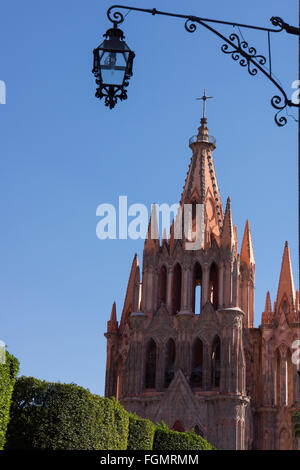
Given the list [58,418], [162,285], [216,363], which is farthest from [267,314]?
[58,418]

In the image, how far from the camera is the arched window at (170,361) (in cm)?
5891

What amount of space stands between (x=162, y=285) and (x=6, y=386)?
32179 millimetres

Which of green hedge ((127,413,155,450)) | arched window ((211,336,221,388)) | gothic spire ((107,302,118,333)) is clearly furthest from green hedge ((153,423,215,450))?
gothic spire ((107,302,118,333))

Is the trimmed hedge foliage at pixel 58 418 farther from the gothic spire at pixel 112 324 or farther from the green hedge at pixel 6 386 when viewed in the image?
the gothic spire at pixel 112 324

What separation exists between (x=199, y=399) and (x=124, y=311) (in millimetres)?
12755

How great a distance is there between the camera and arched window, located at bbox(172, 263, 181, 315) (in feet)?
199

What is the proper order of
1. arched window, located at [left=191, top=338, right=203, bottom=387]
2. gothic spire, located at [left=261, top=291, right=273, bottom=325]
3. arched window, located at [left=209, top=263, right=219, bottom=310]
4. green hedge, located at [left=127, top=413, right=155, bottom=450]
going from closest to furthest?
green hedge, located at [left=127, top=413, right=155, bottom=450] → arched window, located at [left=191, top=338, right=203, bottom=387] → arched window, located at [left=209, top=263, right=219, bottom=310] → gothic spire, located at [left=261, top=291, right=273, bottom=325]

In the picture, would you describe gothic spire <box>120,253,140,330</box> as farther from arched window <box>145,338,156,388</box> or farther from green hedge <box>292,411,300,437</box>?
green hedge <box>292,411,300,437</box>

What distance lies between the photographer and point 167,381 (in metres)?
58.8

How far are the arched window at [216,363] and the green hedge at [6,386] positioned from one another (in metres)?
28.6

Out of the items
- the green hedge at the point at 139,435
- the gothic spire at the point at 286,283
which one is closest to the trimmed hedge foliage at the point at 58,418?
the green hedge at the point at 139,435

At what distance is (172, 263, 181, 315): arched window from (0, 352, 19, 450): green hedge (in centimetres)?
3065

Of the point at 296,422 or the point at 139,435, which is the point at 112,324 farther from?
the point at 139,435
